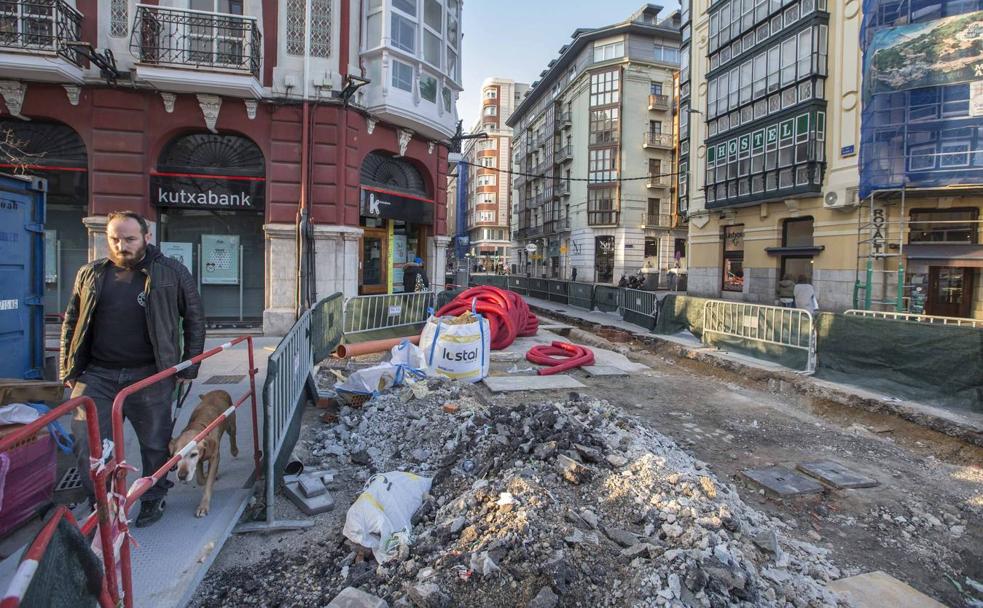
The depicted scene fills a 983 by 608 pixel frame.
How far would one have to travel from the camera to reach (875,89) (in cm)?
1825

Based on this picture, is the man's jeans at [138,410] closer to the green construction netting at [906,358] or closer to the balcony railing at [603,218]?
the green construction netting at [906,358]

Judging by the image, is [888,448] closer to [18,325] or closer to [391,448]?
[391,448]

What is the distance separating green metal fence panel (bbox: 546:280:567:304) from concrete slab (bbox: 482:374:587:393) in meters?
14.6

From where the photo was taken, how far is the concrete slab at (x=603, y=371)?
9121 millimetres

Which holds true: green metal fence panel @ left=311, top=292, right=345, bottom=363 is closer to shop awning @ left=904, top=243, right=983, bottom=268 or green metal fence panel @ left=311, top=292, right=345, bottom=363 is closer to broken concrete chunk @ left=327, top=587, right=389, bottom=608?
broken concrete chunk @ left=327, top=587, right=389, bottom=608

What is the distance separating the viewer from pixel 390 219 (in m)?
14.9

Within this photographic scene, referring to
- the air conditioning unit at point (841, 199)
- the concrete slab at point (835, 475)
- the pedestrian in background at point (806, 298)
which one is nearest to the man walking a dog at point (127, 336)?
the concrete slab at point (835, 475)

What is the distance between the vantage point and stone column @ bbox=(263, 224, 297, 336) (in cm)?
1176

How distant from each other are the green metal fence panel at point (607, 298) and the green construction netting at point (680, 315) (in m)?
3.85

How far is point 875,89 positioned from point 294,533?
2243 centimetres

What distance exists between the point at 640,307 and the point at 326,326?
10626mm

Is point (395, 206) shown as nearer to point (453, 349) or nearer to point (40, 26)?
point (453, 349)

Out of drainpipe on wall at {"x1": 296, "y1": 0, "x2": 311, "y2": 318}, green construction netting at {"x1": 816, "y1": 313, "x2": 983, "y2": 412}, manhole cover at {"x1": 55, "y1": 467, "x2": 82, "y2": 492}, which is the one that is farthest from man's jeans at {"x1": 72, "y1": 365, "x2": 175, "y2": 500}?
green construction netting at {"x1": 816, "y1": 313, "x2": 983, "y2": 412}

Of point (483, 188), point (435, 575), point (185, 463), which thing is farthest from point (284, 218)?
point (483, 188)
